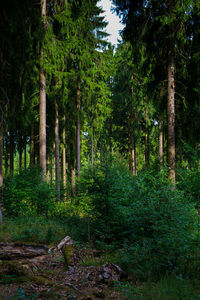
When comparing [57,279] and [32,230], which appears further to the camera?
[32,230]

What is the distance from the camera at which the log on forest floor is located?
5194 mm

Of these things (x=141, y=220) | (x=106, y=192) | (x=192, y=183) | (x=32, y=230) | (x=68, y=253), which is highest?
(x=192, y=183)

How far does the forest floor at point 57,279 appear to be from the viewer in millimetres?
3633

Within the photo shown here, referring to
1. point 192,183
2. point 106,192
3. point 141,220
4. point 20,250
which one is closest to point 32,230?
point 20,250

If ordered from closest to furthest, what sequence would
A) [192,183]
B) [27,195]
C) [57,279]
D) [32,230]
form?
1. [57,279]
2. [32,230]
3. [192,183]
4. [27,195]

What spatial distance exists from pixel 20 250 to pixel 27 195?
4119 mm

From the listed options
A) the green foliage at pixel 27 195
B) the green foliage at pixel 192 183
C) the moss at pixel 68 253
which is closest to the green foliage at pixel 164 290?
the moss at pixel 68 253

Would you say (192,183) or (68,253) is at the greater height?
(192,183)

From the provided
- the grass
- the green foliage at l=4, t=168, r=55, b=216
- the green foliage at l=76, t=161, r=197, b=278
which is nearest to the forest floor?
the green foliage at l=76, t=161, r=197, b=278

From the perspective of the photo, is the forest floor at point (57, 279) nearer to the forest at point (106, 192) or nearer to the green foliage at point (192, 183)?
the forest at point (106, 192)

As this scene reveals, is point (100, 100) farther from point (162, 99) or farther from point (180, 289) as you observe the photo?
point (180, 289)

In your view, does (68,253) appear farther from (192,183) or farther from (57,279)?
(192,183)

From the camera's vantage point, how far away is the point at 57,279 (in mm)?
4391

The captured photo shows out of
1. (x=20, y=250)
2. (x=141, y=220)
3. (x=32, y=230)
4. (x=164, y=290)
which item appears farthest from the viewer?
(x=32, y=230)
